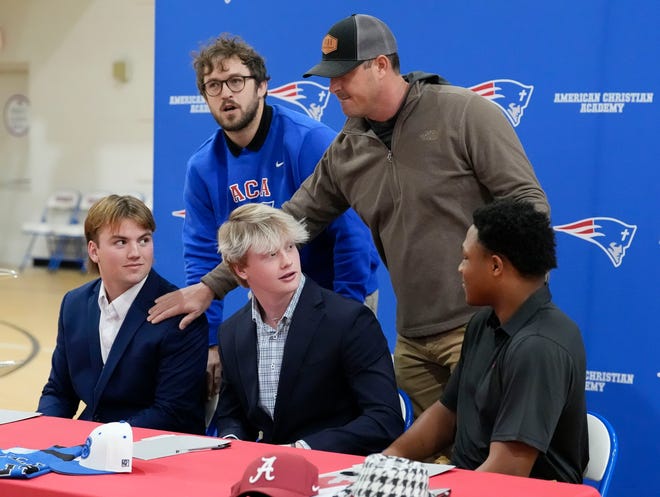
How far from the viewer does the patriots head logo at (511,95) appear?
12.7 ft

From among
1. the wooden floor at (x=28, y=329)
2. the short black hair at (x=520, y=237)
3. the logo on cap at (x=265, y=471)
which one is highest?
the short black hair at (x=520, y=237)

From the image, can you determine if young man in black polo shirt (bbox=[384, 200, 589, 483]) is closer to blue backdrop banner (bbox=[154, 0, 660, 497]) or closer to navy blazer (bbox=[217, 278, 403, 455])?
navy blazer (bbox=[217, 278, 403, 455])

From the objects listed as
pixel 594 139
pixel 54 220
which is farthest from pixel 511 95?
pixel 54 220

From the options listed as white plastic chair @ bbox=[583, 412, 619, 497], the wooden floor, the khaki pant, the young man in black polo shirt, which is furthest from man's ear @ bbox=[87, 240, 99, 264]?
white plastic chair @ bbox=[583, 412, 619, 497]

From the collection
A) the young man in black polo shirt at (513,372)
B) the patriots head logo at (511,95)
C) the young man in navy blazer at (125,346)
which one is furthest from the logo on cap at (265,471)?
the patriots head logo at (511,95)

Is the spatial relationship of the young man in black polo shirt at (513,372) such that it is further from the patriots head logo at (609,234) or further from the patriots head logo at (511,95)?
the patriots head logo at (511,95)

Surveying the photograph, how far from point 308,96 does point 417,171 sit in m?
1.57

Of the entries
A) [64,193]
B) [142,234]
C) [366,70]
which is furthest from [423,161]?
[64,193]

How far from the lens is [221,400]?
9.44 feet

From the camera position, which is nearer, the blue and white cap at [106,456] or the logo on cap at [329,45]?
the blue and white cap at [106,456]

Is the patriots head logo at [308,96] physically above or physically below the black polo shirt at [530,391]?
above

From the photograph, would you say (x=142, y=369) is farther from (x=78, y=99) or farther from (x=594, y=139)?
(x=78, y=99)

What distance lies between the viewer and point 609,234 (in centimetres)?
370

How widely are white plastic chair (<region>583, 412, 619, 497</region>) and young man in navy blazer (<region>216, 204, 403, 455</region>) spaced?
540mm
